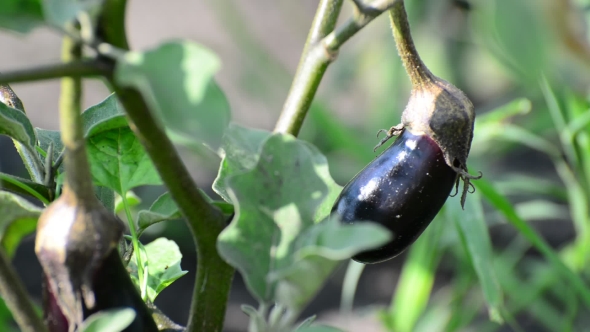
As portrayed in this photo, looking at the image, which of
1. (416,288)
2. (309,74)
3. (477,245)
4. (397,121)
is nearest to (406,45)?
(309,74)

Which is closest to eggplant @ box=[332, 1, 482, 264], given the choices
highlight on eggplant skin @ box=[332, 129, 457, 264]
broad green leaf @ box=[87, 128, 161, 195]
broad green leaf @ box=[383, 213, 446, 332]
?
highlight on eggplant skin @ box=[332, 129, 457, 264]

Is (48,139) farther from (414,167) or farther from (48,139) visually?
(414,167)

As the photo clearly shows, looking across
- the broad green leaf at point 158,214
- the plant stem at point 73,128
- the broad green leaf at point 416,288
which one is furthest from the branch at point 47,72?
the broad green leaf at point 416,288

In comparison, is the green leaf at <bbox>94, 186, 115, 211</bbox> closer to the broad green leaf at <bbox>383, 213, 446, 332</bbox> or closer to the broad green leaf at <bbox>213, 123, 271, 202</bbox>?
the broad green leaf at <bbox>213, 123, 271, 202</bbox>

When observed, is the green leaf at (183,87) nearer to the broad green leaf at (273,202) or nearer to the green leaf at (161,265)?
the broad green leaf at (273,202)

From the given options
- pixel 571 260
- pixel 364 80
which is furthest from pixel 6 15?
pixel 364 80

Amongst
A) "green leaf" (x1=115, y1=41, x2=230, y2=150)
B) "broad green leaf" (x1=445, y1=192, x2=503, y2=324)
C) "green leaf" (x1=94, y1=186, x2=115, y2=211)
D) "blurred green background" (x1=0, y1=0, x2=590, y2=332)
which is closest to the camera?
"green leaf" (x1=115, y1=41, x2=230, y2=150)

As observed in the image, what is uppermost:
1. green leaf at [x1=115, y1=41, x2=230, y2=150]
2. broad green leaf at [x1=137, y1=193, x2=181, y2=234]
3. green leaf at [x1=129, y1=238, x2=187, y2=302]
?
green leaf at [x1=115, y1=41, x2=230, y2=150]

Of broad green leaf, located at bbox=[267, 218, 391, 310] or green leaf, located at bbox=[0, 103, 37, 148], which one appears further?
green leaf, located at bbox=[0, 103, 37, 148]
